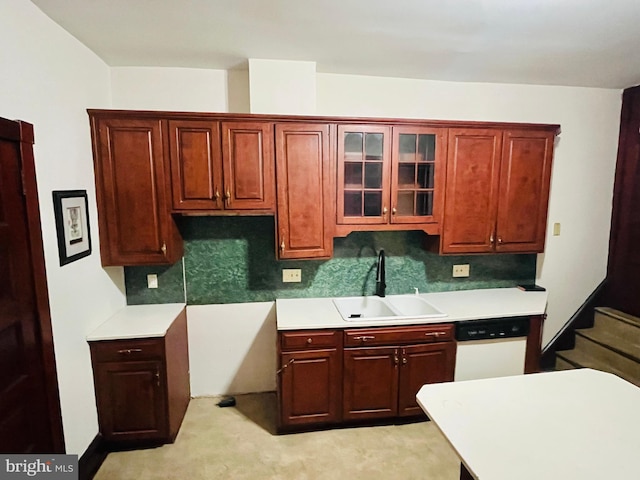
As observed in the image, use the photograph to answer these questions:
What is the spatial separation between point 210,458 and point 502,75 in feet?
11.4

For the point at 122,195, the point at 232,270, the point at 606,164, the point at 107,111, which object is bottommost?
the point at 232,270

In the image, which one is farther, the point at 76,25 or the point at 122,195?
the point at 122,195

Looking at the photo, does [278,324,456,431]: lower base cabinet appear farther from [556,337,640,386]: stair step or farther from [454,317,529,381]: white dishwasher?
[556,337,640,386]: stair step

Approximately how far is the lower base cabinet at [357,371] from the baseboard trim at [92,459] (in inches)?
44.9

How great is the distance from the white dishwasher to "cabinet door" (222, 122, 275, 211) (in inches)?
66.5

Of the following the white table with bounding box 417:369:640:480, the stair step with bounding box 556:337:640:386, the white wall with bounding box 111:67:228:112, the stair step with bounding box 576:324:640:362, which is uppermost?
the white wall with bounding box 111:67:228:112

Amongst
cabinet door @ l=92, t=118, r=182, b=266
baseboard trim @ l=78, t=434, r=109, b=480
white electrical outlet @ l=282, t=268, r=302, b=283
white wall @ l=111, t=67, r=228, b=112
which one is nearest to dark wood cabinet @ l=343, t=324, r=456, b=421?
white electrical outlet @ l=282, t=268, r=302, b=283

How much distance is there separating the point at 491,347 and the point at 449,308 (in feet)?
1.29

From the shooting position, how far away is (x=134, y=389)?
224 centimetres

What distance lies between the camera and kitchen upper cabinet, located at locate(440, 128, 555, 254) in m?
2.62

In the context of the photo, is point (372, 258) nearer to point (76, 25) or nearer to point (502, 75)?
point (502, 75)

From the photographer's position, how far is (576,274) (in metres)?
3.19

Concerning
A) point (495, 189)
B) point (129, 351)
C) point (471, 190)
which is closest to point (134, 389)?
point (129, 351)

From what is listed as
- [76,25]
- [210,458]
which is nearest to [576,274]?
[210,458]
